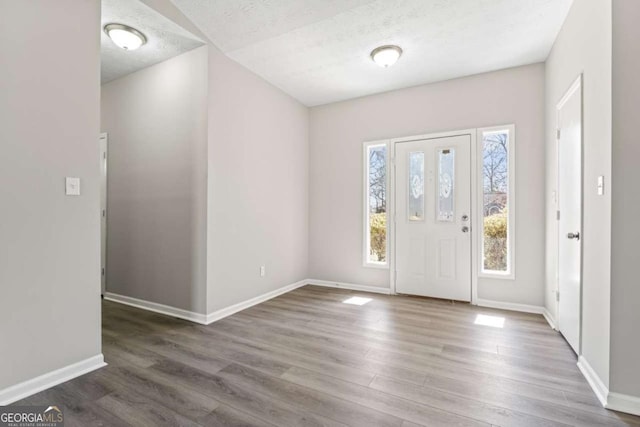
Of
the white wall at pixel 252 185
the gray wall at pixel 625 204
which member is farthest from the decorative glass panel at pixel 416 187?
the gray wall at pixel 625 204

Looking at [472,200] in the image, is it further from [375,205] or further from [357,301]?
[357,301]

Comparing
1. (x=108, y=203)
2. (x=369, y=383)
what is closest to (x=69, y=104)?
(x=108, y=203)

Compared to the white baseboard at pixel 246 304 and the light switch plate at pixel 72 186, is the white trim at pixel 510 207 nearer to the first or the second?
the white baseboard at pixel 246 304

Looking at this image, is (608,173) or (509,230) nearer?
(608,173)

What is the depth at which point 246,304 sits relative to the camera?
3.70m

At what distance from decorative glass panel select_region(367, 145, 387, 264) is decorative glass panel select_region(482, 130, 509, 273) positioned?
1295mm

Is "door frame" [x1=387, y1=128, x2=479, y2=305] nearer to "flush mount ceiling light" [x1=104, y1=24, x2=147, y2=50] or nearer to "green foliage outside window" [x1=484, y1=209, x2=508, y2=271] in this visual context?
"green foliage outside window" [x1=484, y1=209, x2=508, y2=271]

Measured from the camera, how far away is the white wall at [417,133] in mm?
3494

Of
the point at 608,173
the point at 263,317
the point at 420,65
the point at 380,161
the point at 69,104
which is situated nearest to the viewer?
the point at 608,173

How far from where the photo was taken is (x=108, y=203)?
4.02 meters

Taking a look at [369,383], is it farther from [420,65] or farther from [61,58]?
[420,65]

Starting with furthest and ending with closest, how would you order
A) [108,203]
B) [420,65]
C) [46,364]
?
[108,203]
[420,65]
[46,364]

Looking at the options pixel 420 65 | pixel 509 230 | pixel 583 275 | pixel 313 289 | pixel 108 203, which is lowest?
pixel 313 289

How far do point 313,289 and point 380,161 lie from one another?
7.16 ft
